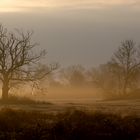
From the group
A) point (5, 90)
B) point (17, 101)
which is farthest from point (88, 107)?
point (5, 90)

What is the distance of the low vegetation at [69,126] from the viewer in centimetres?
3409

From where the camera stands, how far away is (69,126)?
35.1m

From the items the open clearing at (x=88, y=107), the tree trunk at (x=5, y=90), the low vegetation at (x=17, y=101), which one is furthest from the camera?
the tree trunk at (x=5, y=90)

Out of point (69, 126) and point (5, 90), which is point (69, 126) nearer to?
point (69, 126)

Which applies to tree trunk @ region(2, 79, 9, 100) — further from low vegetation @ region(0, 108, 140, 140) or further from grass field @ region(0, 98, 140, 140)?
low vegetation @ region(0, 108, 140, 140)

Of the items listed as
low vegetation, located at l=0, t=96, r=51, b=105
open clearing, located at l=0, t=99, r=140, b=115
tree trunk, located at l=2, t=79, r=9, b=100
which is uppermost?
tree trunk, located at l=2, t=79, r=9, b=100

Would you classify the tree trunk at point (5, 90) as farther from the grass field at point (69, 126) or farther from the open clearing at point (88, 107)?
the grass field at point (69, 126)

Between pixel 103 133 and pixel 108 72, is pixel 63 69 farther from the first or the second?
pixel 103 133

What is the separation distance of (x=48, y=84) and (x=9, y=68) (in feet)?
178

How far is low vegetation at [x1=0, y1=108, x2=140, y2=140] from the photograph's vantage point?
34.1 metres

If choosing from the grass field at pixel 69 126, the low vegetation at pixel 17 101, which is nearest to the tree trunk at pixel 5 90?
the low vegetation at pixel 17 101

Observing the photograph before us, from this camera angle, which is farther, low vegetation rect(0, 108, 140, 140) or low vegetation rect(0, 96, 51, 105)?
low vegetation rect(0, 96, 51, 105)

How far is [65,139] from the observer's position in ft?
111

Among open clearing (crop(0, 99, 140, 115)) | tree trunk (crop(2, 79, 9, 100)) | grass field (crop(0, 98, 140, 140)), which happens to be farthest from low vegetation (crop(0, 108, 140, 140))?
tree trunk (crop(2, 79, 9, 100))
